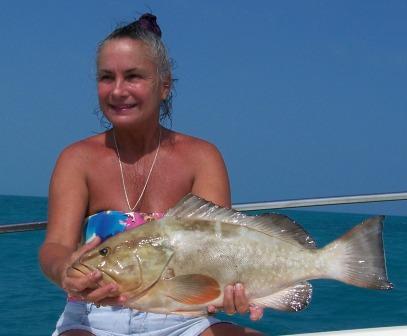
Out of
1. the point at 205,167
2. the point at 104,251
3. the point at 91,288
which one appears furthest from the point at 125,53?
the point at 91,288

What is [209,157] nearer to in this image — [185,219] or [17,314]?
[185,219]

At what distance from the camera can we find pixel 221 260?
224 centimetres

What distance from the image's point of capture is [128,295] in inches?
85.4

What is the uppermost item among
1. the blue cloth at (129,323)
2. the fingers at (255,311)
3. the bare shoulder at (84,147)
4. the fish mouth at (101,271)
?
the bare shoulder at (84,147)

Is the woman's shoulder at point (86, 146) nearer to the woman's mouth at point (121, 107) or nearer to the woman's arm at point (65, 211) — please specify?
the woman's arm at point (65, 211)

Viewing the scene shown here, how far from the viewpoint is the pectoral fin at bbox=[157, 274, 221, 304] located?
2.15 meters

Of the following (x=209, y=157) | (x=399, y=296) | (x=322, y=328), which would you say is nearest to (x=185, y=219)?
(x=209, y=157)

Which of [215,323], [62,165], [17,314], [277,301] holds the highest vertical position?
[62,165]

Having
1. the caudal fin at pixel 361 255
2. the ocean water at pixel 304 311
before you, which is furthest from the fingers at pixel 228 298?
the ocean water at pixel 304 311

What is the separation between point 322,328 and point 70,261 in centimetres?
767

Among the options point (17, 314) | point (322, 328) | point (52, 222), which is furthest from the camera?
point (17, 314)

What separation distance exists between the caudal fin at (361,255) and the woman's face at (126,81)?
3.21ft

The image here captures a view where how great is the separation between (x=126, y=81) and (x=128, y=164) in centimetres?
38

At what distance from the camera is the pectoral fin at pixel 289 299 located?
7.60 ft
